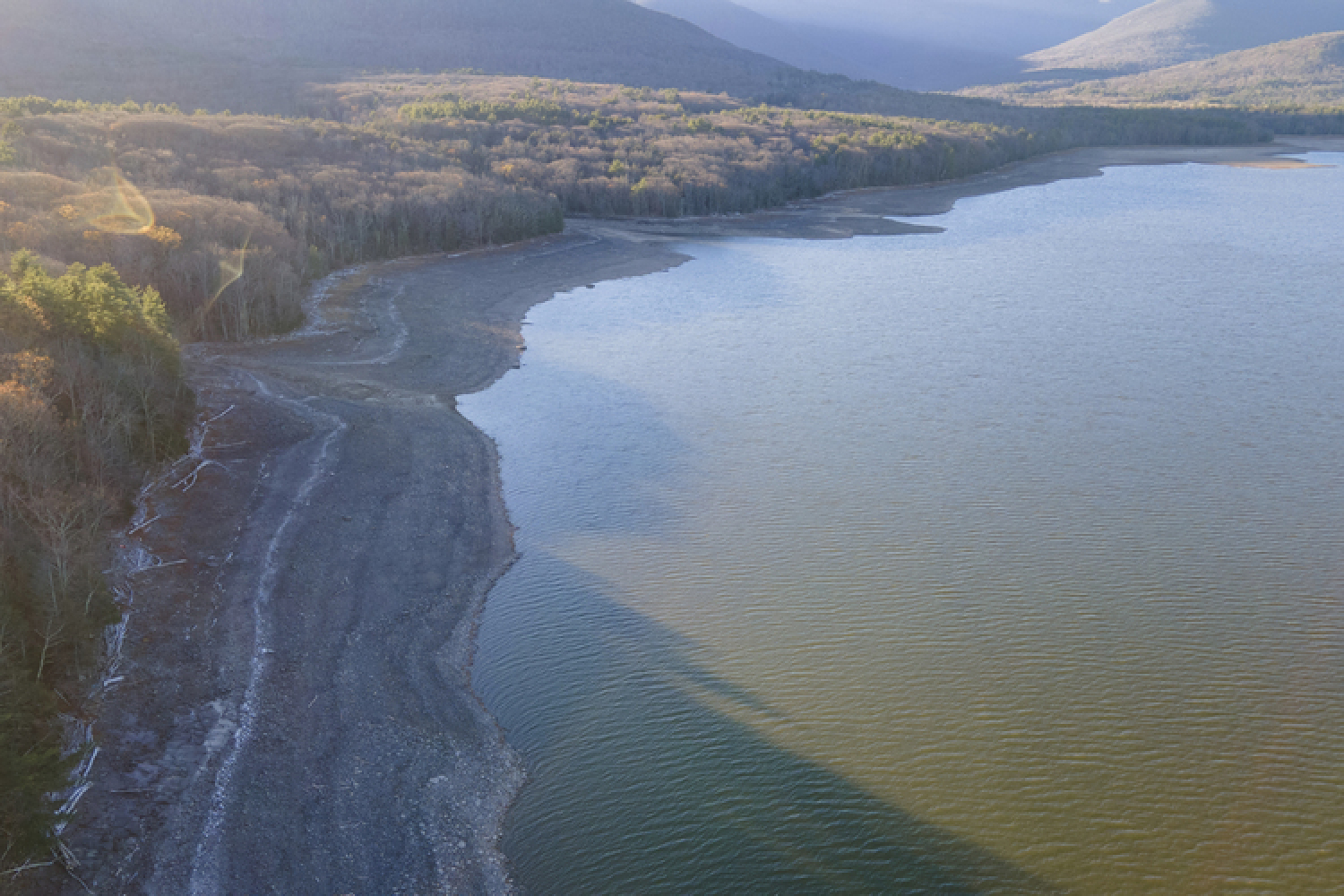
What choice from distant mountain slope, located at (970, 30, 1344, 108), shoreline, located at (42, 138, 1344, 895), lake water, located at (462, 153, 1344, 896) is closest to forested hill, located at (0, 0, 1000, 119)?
distant mountain slope, located at (970, 30, 1344, 108)

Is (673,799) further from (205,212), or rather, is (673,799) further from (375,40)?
(375,40)

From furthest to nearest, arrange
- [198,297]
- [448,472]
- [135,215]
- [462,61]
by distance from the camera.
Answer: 1. [462,61]
2. [135,215]
3. [198,297]
4. [448,472]

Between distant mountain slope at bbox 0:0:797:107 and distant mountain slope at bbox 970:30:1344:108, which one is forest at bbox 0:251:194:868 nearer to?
distant mountain slope at bbox 0:0:797:107

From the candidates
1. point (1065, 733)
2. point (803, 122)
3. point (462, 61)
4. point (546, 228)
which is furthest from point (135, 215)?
point (462, 61)

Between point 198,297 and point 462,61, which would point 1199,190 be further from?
point 462,61

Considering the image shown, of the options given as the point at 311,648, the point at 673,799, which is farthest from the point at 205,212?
the point at 673,799

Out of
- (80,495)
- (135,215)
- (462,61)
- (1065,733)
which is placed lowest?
(1065,733)

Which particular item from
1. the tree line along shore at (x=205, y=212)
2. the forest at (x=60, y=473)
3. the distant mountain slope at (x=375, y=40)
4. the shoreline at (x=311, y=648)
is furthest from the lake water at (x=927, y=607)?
the distant mountain slope at (x=375, y=40)
